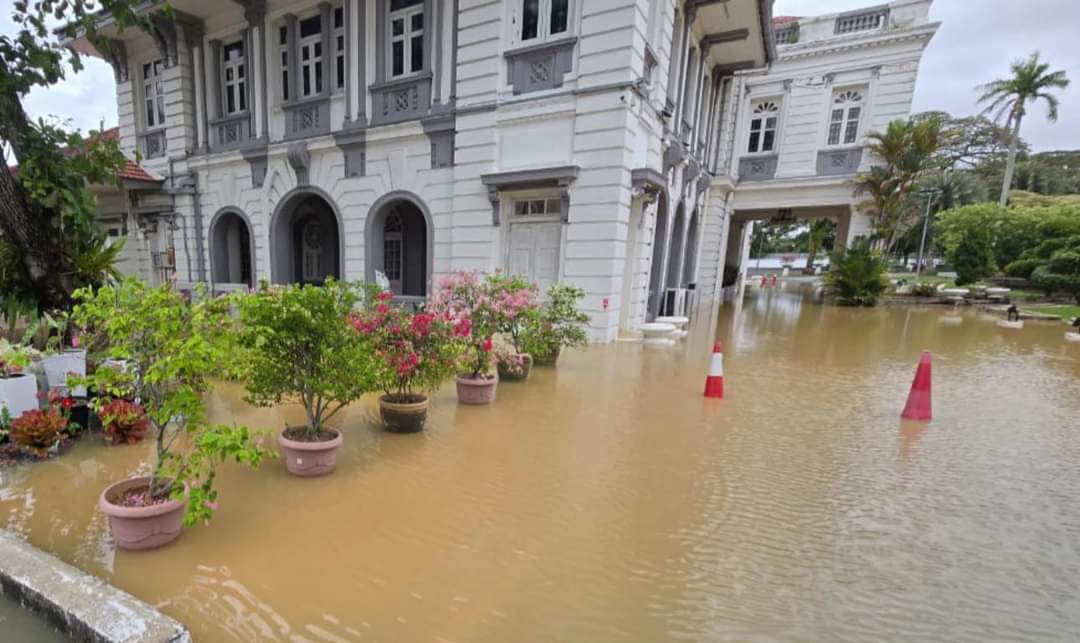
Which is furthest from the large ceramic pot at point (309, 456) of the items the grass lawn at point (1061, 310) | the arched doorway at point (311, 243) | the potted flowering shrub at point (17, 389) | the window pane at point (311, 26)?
the grass lawn at point (1061, 310)

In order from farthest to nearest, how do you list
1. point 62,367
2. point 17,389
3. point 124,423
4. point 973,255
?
point 973,255 → point 62,367 → point 124,423 → point 17,389

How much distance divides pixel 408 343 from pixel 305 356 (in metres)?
0.92

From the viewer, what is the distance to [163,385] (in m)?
2.73

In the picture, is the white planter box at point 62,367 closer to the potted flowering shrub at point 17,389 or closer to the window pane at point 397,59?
the potted flowering shrub at point 17,389

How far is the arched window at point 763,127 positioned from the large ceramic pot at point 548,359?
14547mm

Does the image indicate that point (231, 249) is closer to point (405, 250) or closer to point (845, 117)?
point (405, 250)

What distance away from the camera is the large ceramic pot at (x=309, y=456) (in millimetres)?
3330

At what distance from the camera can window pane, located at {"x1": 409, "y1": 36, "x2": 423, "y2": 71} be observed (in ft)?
32.7

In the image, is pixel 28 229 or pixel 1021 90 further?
pixel 1021 90

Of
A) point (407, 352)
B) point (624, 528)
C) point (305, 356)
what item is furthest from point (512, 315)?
point (624, 528)

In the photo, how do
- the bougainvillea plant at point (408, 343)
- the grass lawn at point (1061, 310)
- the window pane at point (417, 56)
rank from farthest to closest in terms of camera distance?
the grass lawn at point (1061, 310)
the window pane at point (417, 56)
the bougainvillea plant at point (408, 343)

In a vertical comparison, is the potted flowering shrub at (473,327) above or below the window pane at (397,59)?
below

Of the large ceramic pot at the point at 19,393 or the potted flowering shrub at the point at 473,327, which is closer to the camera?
the large ceramic pot at the point at 19,393

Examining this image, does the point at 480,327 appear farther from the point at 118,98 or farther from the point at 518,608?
the point at 118,98
